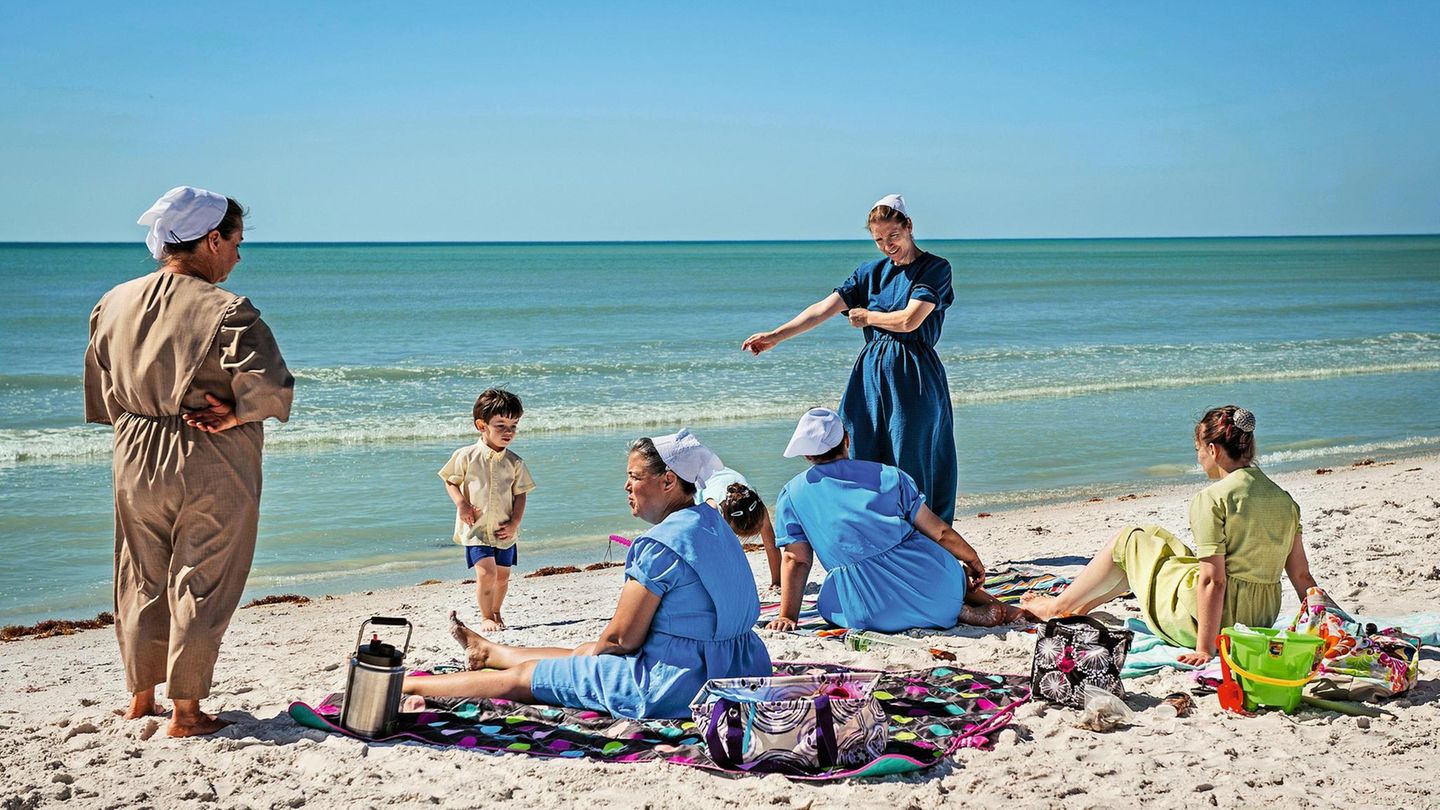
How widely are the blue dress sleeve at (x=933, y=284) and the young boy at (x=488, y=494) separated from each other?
1948 millimetres

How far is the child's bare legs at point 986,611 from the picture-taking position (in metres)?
5.66

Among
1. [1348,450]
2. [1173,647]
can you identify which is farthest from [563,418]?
[1173,647]

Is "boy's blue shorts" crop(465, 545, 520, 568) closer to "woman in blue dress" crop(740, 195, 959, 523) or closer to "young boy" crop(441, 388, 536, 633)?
"young boy" crop(441, 388, 536, 633)

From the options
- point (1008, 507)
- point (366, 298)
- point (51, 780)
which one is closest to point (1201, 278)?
point (366, 298)

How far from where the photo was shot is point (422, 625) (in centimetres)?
622

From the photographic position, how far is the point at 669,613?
422 cm

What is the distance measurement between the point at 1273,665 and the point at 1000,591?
7.41 ft

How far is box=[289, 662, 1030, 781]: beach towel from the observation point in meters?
3.96

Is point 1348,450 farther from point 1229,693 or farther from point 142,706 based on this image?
point 142,706

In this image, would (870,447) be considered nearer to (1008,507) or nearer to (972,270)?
(1008,507)

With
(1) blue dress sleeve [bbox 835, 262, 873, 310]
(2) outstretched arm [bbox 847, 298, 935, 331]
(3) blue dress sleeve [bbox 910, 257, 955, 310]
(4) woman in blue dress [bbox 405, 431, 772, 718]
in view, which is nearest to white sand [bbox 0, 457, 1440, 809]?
(4) woman in blue dress [bbox 405, 431, 772, 718]

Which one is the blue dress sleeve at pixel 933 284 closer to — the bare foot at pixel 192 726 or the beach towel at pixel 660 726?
the beach towel at pixel 660 726

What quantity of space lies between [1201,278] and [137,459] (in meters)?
60.4

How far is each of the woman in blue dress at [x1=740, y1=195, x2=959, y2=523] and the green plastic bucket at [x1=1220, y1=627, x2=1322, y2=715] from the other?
85.0 inches
